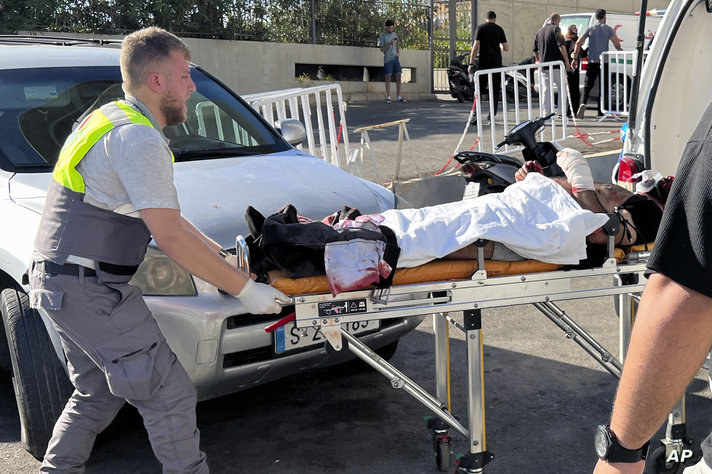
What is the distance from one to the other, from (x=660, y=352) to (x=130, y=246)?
192cm

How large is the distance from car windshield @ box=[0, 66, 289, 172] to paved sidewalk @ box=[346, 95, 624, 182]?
191 inches

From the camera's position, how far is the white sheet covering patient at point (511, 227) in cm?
303

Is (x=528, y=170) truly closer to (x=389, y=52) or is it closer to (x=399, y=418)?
(x=399, y=418)

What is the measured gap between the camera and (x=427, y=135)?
13.4m

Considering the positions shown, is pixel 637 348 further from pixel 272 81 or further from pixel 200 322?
pixel 272 81

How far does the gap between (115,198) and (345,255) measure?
2.63 ft

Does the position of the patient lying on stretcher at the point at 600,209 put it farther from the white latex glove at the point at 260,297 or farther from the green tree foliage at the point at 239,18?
the green tree foliage at the point at 239,18

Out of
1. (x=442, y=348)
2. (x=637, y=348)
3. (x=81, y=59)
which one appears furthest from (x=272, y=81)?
(x=637, y=348)

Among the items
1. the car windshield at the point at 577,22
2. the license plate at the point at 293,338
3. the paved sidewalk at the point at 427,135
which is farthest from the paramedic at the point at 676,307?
the car windshield at the point at 577,22

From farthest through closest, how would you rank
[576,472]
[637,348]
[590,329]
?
[590,329] → [576,472] → [637,348]

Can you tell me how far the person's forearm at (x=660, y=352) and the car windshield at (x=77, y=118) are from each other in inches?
128

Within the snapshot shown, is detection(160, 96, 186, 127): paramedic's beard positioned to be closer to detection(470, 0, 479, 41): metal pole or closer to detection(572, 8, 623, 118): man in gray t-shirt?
detection(572, 8, 623, 118): man in gray t-shirt

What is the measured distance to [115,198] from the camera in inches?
110

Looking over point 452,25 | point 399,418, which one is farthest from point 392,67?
point 399,418
